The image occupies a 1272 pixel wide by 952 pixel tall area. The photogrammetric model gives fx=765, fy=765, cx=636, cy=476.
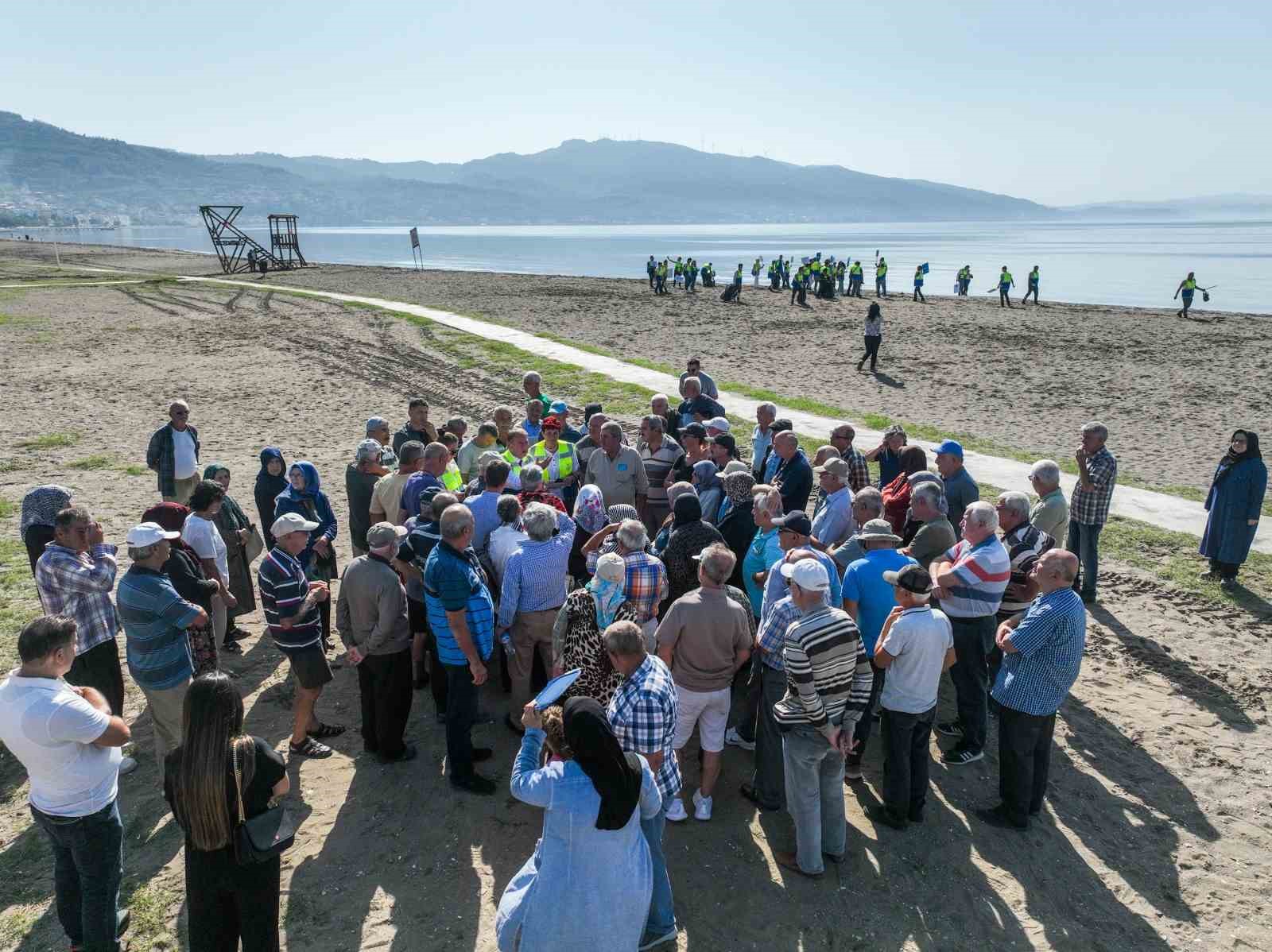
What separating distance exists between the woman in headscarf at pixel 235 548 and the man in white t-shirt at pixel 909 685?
5.28m

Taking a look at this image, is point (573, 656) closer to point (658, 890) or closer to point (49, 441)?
point (658, 890)

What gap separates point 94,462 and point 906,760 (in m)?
12.9

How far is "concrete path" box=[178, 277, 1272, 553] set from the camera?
1007 cm

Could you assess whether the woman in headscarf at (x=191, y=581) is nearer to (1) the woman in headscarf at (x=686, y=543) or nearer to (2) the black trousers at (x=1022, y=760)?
(1) the woman in headscarf at (x=686, y=543)

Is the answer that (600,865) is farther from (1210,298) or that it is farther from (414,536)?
(1210,298)

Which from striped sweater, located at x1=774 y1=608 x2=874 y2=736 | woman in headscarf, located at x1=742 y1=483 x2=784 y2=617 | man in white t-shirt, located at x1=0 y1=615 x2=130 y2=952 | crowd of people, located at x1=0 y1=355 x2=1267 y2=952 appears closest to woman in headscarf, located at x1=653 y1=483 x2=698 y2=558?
crowd of people, located at x1=0 y1=355 x2=1267 y2=952

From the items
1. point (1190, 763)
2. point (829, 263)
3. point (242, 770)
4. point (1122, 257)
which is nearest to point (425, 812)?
point (242, 770)

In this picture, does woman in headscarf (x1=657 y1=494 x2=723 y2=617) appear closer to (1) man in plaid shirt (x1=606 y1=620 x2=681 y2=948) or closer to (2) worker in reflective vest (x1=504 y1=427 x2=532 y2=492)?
(1) man in plaid shirt (x1=606 y1=620 x2=681 y2=948)

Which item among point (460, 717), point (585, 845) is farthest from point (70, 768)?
point (585, 845)

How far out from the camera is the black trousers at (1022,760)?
15.8 feet

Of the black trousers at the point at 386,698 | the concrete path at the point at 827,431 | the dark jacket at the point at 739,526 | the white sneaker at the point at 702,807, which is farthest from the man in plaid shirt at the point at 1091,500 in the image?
the black trousers at the point at 386,698

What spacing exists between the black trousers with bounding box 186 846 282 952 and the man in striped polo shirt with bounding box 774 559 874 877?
2654mm

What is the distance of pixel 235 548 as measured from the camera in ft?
22.4

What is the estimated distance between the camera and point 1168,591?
821 cm
